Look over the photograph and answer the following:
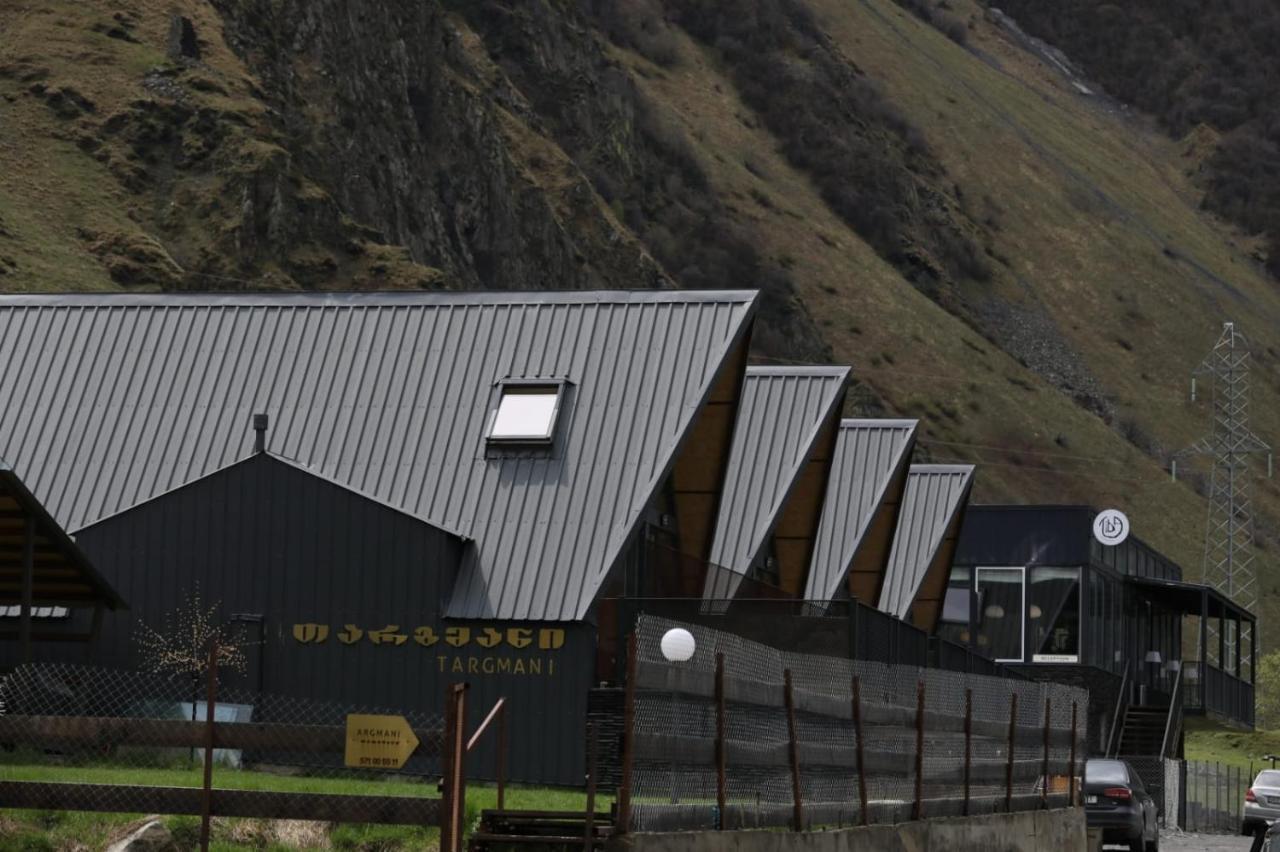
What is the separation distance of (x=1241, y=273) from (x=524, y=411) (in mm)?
128142

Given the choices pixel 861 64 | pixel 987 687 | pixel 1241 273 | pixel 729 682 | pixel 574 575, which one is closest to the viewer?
pixel 729 682

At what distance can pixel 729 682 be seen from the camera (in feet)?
52.1

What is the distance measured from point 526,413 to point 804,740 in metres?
11.3

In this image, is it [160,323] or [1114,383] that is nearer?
[160,323]

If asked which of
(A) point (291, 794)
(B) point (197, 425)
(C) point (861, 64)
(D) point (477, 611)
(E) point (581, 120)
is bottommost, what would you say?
(A) point (291, 794)

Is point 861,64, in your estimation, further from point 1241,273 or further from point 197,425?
point 197,425

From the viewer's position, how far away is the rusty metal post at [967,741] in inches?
895

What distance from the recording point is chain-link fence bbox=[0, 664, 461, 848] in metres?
14.3

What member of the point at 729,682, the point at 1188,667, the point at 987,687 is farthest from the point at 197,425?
the point at 1188,667

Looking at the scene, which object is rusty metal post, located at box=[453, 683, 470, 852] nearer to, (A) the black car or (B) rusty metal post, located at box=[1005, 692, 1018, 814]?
(B) rusty metal post, located at box=[1005, 692, 1018, 814]

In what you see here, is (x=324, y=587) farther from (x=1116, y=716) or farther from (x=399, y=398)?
(x=1116, y=716)

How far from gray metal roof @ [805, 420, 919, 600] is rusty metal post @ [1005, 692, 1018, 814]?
10.2 metres

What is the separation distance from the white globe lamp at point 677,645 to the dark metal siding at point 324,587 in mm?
10688

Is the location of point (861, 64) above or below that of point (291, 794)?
above
